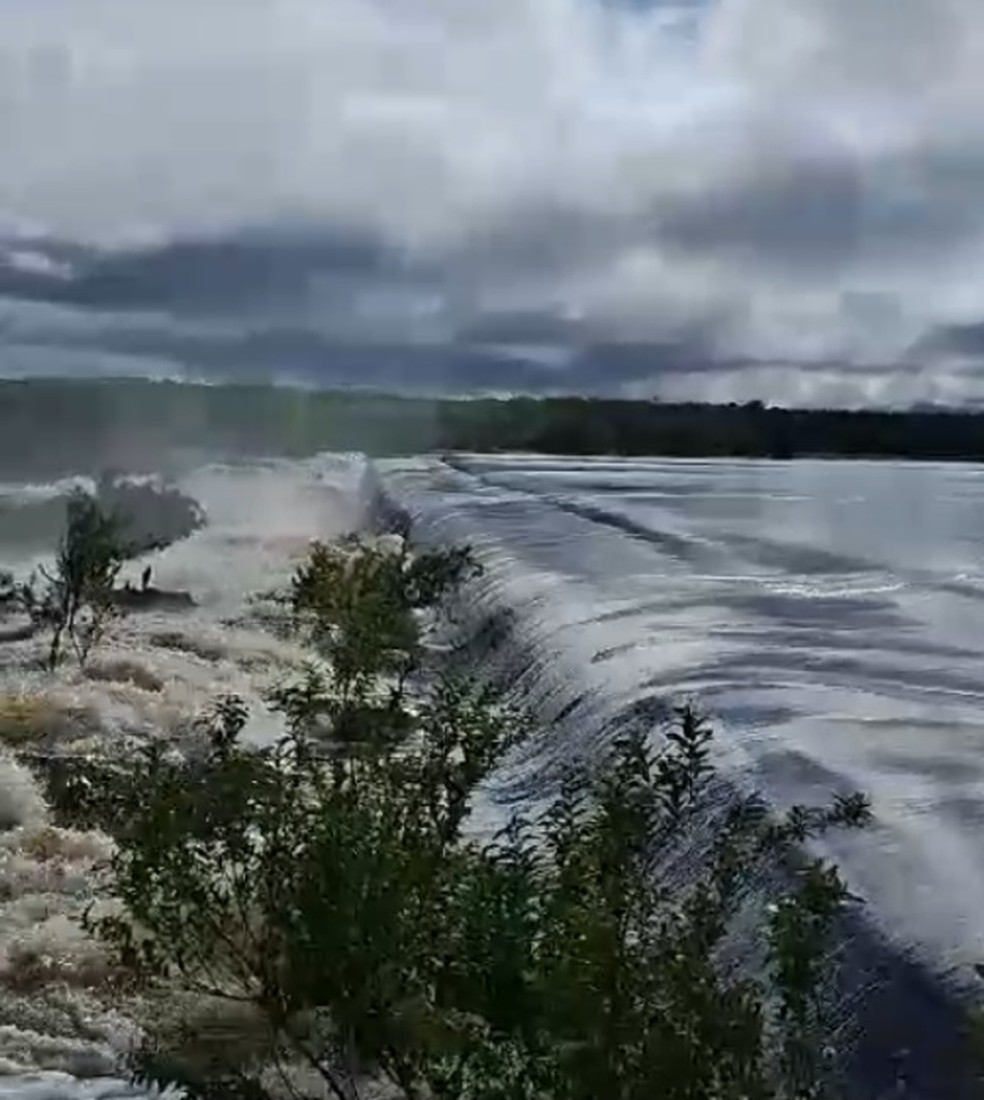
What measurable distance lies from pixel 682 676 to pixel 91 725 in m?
3.83

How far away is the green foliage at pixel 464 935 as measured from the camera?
5309 millimetres

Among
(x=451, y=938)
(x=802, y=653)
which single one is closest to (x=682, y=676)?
(x=802, y=653)

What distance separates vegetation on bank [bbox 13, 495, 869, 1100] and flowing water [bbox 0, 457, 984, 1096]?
0.43 meters

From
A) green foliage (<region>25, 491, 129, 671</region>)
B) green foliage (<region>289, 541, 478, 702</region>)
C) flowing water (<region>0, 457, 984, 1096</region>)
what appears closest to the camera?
flowing water (<region>0, 457, 984, 1096</region>)

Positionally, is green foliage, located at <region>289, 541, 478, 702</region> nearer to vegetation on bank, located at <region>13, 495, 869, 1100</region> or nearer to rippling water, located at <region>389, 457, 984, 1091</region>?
rippling water, located at <region>389, 457, 984, 1091</region>

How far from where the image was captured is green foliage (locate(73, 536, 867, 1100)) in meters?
5.31

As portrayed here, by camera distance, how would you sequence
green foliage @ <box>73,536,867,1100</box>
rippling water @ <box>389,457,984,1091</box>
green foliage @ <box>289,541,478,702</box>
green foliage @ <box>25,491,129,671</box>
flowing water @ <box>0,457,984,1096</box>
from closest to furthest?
green foliage @ <box>73,536,867,1100</box> < flowing water @ <box>0,457,984,1096</box> < rippling water @ <box>389,457,984,1091</box> < green foliage @ <box>289,541,478,702</box> < green foliage @ <box>25,491,129,671</box>

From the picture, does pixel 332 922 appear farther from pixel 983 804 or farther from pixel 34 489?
pixel 34 489

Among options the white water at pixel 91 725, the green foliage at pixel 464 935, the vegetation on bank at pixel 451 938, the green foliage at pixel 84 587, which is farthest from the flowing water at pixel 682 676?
the green foliage at pixel 464 935

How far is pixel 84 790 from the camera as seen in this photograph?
1126 centimetres

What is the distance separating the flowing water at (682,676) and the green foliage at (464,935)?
1.85ft

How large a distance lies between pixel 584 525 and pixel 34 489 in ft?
65.1

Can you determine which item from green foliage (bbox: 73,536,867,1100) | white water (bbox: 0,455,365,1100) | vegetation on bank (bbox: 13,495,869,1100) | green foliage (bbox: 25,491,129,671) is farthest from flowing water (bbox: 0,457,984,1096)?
green foliage (bbox: 73,536,867,1100)

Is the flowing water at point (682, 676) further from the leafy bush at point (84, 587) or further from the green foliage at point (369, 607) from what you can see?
the green foliage at point (369, 607)
